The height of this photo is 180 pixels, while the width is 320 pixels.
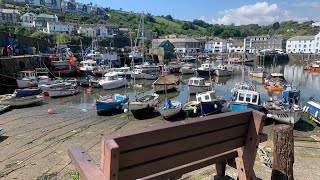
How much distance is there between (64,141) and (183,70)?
44037 millimetres

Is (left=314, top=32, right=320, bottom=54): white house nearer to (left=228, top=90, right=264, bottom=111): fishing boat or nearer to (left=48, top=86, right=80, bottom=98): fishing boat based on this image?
(left=228, top=90, right=264, bottom=111): fishing boat

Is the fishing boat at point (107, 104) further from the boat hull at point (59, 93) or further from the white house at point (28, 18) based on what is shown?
the white house at point (28, 18)

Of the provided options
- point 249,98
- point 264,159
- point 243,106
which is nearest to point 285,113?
point 243,106

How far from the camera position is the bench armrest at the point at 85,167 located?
2693 mm

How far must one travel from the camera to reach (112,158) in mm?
2549

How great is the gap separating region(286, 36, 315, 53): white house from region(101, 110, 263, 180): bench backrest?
4894 inches

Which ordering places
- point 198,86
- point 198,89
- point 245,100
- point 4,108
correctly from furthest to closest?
point 198,89 < point 198,86 < point 4,108 < point 245,100

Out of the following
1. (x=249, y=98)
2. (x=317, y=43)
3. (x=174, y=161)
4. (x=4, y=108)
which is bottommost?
(x=4, y=108)

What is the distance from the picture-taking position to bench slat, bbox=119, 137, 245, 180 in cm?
294

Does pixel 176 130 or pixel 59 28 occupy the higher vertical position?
pixel 59 28

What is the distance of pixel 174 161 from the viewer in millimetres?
3299

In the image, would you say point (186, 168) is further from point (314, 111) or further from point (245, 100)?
point (314, 111)

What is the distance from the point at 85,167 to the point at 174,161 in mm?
1077

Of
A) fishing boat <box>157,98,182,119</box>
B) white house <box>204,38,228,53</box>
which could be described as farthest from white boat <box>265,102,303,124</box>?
white house <box>204,38,228,53</box>
